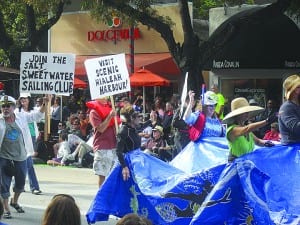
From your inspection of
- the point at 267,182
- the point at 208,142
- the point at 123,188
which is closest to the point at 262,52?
the point at 208,142

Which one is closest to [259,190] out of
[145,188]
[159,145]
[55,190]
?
[145,188]

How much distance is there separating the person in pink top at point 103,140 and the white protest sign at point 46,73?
15.8 feet

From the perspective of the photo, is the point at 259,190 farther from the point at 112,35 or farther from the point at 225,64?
the point at 112,35

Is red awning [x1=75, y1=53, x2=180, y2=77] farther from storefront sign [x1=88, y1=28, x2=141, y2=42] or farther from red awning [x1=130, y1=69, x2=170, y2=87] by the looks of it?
red awning [x1=130, y1=69, x2=170, y2=87]

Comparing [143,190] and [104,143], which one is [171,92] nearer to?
[104,143]

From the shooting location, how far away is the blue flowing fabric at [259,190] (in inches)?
242

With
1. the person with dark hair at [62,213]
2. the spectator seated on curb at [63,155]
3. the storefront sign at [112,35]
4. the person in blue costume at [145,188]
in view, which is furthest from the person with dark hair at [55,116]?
the person with dark hair at [62,213]

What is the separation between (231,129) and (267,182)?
0.79 m

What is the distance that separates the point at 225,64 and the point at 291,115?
14090 millimetres

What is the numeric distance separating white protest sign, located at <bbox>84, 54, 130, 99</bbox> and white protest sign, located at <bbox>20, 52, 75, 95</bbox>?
377 cm

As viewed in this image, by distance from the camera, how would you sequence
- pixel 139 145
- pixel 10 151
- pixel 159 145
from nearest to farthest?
pixel 139 145
pixel 10 151
pixel 159 145

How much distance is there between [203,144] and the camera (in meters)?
9.48

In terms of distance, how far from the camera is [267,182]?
20.8 feet

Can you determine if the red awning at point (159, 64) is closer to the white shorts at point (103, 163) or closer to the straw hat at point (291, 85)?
the white shorts at point (103, 163)
